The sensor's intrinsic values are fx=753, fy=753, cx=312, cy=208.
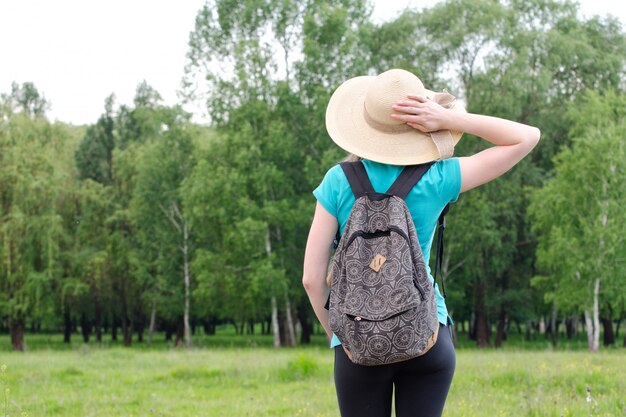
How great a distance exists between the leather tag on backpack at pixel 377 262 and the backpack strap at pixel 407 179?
254mm

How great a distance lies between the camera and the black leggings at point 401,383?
2.88m

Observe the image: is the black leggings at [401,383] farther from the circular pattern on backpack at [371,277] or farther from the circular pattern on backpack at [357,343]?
the circular pattern on backpack at [371,277]

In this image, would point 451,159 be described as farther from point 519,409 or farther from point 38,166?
point 38,166

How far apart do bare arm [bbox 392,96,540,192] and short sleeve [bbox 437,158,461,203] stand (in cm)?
5

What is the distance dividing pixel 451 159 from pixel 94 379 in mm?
12174

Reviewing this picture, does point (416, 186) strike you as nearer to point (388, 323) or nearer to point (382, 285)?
point (382, 285)

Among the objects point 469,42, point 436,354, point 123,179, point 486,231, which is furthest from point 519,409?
point 123,179

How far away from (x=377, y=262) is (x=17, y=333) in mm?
36253

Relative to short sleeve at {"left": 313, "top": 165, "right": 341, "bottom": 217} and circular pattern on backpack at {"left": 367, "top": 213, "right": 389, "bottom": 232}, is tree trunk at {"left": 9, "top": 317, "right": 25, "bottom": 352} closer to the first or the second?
short sleeve at {"left": 313, "top": 165, "right": 341, "bottom": 217}

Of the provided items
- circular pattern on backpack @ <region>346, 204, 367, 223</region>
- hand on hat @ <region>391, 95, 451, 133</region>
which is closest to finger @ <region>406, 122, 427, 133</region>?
hand on hat @ <region>391, 95, 451, 133</region>

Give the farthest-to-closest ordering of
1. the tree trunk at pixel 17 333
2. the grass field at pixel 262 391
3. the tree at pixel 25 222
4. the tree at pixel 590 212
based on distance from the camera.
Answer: the tree trunk at pixel 17 333, the tree at pixel 25 222, the tree at pixel 590 212, the grass field at pixel 262 391

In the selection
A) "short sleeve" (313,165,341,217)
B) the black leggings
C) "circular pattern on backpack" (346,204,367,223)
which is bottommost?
the black leggings

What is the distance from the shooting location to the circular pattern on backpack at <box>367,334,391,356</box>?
2668 millimetres

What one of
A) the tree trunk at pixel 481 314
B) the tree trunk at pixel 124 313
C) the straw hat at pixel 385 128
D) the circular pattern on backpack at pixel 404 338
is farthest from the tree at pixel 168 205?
the circular pattern on backpack at pixel 404 338
